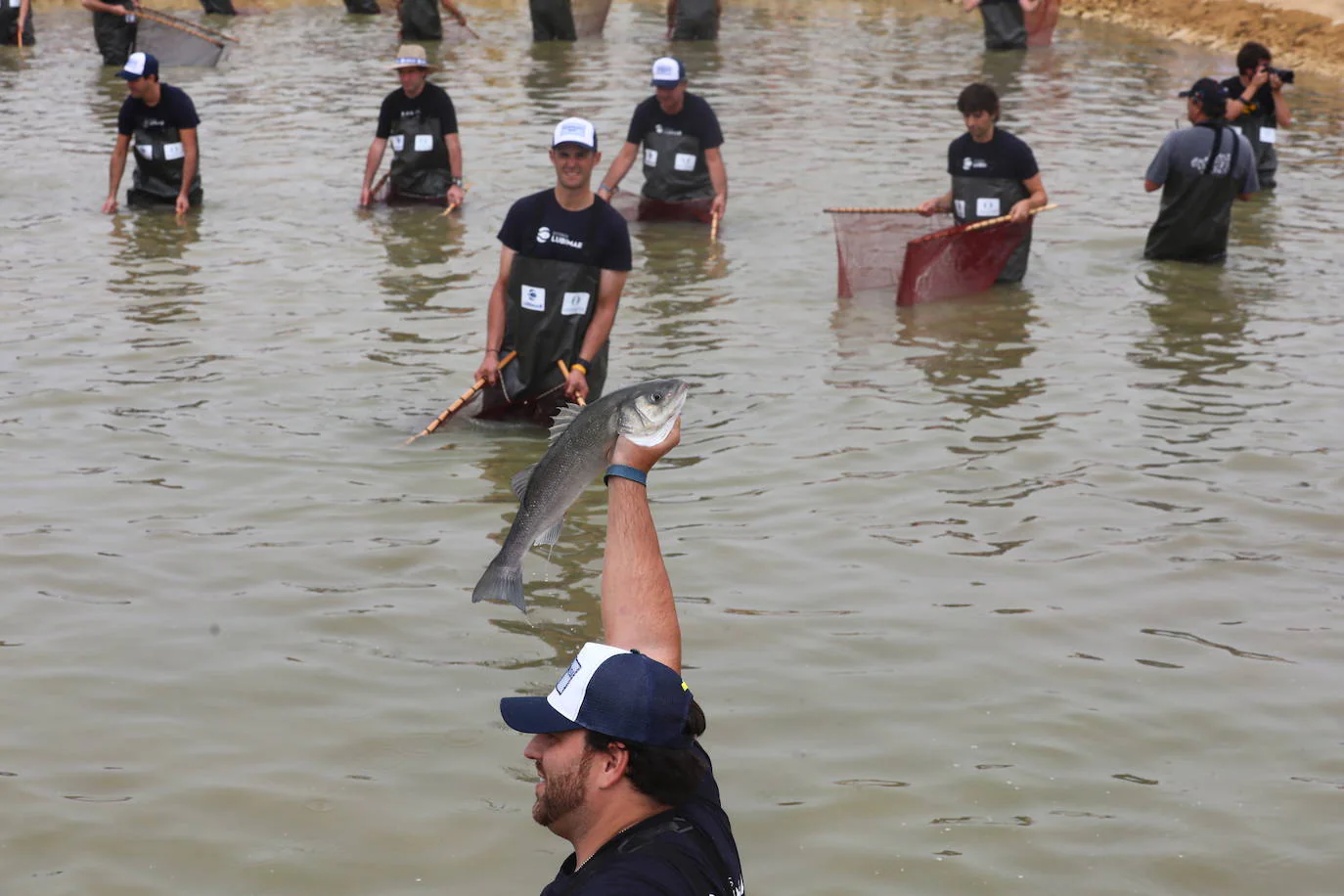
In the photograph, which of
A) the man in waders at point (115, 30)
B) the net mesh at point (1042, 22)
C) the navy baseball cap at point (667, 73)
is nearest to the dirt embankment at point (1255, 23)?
the net mesh at point (1042, 22)

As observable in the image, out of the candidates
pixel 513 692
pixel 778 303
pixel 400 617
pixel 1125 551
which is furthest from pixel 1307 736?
pixel 778 303

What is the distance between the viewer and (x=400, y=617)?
22.0 ft

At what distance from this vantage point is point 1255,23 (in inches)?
1065

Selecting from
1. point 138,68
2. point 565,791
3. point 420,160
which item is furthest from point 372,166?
point 565,791

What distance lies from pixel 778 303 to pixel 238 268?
4.43m

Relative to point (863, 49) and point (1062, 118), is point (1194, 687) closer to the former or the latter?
point (1062, 118)

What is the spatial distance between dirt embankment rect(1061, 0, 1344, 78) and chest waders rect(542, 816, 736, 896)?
23926 millimetres

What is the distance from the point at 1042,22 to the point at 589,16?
8.17 metres

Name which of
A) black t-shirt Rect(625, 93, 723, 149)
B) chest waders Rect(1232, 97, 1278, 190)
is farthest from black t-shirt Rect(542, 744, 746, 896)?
chest waders Rect(1232, 97, 1278, 190)

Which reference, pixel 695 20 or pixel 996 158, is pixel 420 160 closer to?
pixel 996 158

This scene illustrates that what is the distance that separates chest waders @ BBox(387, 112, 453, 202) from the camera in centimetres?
1452

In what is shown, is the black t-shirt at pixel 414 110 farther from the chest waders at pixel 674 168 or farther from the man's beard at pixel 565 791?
the man's beard at pixel 565 791

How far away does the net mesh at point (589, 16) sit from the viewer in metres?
28.8

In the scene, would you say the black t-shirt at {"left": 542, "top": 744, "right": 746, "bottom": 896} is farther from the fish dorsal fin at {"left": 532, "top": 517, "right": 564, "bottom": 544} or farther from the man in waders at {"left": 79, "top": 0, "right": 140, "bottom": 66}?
the man in waders at {"left": 79, "top": 0, "right": 140, "bottom": 66}
